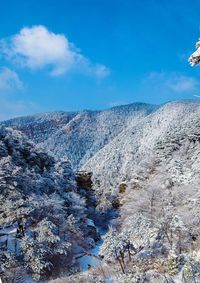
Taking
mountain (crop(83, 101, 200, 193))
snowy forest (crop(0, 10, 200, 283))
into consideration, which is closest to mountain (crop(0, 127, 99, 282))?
snowy forest (crop(0, 10, 200, 283))

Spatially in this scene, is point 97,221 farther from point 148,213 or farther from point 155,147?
point 155,147

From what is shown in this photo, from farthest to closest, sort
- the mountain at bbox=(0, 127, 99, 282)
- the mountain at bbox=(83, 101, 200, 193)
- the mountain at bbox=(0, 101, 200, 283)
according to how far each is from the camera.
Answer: the mountain at bbox=(83, 101, 200, 193) → the mountain at bbox=(0, 127, 99, 282) → the mountain at bbox=(0, 101, 200, 283)

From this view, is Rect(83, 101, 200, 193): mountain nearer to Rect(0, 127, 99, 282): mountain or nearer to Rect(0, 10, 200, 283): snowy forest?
Rect(0, 10, 200, 283): snowy forest

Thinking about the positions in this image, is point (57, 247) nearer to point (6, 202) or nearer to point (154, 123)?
point (6, 202)

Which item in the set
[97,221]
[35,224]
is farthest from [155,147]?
[35,224]

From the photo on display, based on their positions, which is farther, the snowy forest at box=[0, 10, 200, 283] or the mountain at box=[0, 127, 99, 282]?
the mountain at box=[0, 127, 99, 282]

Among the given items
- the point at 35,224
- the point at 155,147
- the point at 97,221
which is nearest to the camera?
the point at 35,224

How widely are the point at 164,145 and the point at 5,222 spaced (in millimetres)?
43857

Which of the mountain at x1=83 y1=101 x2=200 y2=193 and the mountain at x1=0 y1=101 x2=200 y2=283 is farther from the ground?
the mountain at x1=83 y1=101 x2=200 y2=193

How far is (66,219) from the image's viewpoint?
42.7 metres

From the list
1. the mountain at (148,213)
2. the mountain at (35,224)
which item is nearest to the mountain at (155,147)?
the mountain at (148,213)

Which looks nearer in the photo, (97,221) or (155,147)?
(97,221)

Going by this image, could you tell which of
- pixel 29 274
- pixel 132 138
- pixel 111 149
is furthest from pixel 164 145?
pixel 132 138

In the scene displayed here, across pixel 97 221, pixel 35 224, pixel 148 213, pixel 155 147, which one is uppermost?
pixel 155 147
